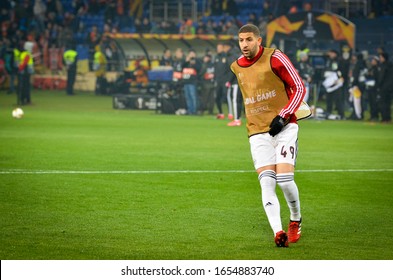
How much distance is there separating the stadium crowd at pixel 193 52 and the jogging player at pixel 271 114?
18859mm

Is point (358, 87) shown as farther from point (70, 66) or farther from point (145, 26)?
point (145, 26)

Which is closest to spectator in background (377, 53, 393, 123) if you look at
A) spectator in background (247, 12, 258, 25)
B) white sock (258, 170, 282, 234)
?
spectator in background (247, 12, 258, 25)

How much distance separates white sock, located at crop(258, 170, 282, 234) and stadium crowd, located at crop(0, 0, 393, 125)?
19.1 metres

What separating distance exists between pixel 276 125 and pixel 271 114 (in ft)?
1.09

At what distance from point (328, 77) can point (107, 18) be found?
18572 millimetres

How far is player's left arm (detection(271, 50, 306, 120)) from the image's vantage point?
980 centimetres

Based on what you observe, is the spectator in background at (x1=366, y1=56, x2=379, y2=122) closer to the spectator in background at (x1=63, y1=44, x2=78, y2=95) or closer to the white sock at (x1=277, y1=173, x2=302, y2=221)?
the spectator in background at (x1=63, y1=44, x2=78, y2=95)

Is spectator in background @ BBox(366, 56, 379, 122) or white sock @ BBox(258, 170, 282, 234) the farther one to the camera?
spectator in background @ BBox(366, 56, 379, 122)

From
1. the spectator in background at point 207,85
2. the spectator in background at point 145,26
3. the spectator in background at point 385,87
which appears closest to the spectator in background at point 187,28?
the spectator in background at point 145,26

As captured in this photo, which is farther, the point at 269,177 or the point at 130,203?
the point at 130,203

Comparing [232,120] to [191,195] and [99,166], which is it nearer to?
[99,166]

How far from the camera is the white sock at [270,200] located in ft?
31.8

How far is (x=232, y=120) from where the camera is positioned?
31250 mm

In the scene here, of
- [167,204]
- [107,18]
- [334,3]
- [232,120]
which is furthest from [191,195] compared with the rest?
[107,18]
